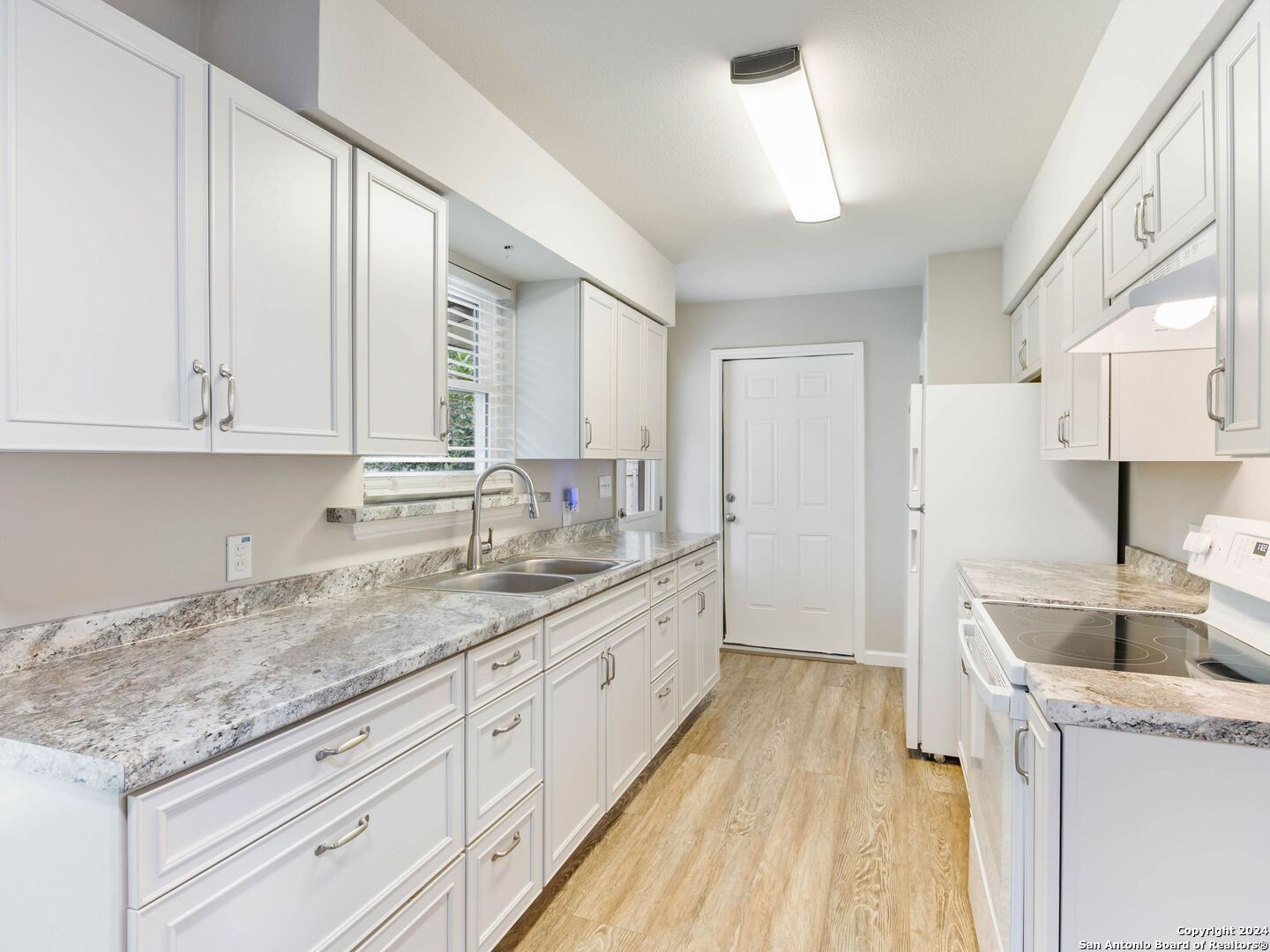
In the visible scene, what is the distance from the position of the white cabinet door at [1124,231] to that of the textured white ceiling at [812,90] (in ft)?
1.29

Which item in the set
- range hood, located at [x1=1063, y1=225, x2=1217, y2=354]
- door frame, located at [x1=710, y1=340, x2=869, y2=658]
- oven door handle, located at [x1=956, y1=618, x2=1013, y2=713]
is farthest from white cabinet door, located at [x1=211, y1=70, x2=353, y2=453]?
door frame, located at [x1=710, y1=340, x2=869, y2=658]

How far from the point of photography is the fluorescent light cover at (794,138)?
2041mm

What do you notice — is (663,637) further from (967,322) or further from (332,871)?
(967,322)

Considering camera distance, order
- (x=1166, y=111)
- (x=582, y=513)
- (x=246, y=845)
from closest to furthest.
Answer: (x=246, y=845)
(x=1166, y=111)
(x=582, y=513)

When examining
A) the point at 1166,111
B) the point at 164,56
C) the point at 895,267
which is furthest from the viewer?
the point at 895,267

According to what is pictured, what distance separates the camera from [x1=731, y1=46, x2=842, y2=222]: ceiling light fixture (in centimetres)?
195

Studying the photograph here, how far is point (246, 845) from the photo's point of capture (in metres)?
1.07

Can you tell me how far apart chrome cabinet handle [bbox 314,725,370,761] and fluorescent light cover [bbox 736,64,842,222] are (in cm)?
196

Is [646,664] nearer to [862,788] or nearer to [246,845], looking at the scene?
[862,788]

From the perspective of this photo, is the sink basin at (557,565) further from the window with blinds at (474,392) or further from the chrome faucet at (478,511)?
A: the window with blinds at (474,392)

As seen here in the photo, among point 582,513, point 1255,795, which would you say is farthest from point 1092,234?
point 582,513

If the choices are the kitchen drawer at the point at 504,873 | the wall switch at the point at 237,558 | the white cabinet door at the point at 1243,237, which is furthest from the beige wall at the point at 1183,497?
the wall switch at the point at 237,558

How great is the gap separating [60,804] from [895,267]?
13.8 ft

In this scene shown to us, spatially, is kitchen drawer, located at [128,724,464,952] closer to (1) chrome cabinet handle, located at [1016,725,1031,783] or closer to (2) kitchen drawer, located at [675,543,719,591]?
(1) chrome cabinet handle, located at [1016,725,1031,783]
